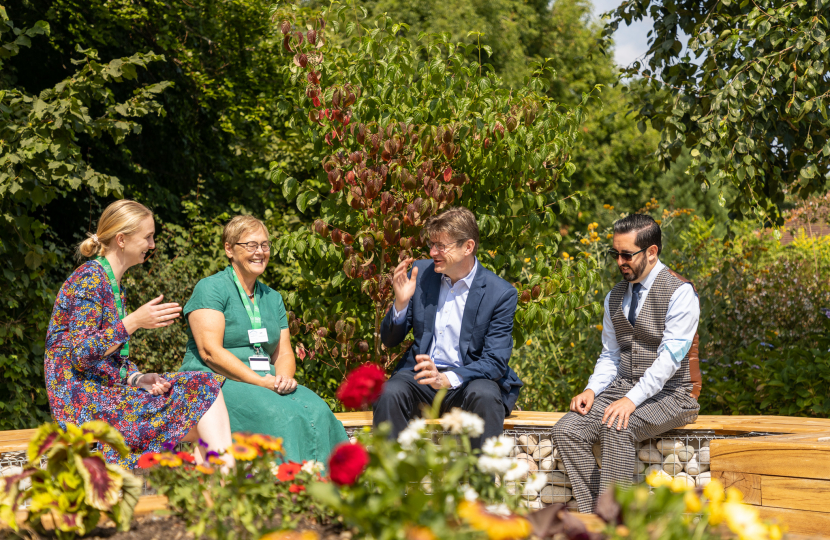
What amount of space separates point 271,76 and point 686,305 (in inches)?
248

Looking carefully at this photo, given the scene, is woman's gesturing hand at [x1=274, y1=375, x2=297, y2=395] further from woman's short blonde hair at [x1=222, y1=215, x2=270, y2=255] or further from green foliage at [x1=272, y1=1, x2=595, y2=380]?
green foliage at [x1=272, y1=1, x2=595, y2=380]

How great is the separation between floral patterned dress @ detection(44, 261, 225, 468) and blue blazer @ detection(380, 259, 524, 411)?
1.02 m

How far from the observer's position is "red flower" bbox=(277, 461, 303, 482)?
188cm

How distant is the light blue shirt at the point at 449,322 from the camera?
3.38 metres

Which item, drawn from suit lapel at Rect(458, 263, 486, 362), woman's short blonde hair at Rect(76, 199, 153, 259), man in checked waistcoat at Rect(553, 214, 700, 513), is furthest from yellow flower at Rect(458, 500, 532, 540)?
woman's short blonde hair at Rect(76, 199, 153, 259)

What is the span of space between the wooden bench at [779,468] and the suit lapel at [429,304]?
1.25 metres

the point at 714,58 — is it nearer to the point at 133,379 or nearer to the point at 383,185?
the point at 383,185

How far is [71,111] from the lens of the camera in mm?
3801

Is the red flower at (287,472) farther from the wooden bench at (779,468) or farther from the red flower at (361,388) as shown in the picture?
the wooden bench at (779,468)

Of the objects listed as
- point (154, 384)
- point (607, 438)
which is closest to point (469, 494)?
point (607, 438)

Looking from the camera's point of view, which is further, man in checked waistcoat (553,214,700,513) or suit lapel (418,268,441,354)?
suit lapel (418,268,441,354)

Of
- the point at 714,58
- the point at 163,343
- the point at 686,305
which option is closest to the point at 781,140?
the point at 714,58

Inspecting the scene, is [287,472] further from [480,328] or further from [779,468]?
[779,468]

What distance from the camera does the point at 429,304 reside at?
137 inches
